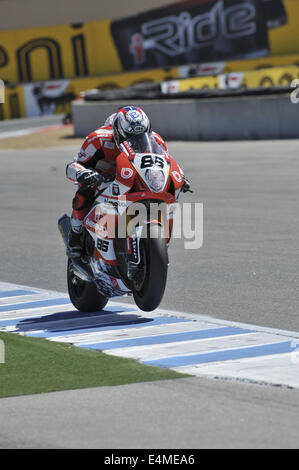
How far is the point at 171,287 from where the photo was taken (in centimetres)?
978

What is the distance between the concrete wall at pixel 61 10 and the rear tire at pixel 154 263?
4488 centimetres

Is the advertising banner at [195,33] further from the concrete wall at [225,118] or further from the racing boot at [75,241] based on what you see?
the racing boot at [75,241]

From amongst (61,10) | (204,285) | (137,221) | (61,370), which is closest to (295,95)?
(204,285)

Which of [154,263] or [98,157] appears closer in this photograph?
[154,263]

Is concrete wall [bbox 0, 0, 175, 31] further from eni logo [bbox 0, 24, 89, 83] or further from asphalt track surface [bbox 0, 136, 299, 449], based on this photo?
asphalt track surface [bbox 0, 136, 299, 449]

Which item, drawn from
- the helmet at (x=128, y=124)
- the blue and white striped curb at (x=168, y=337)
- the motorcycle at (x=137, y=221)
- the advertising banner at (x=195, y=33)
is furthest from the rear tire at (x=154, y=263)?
the advertising banner at (x=195, y=33)

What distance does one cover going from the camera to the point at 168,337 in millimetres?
7555

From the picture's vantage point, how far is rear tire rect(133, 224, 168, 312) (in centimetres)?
745

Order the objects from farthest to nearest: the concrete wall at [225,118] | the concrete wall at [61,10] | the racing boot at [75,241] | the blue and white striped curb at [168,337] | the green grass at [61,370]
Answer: the concrete wall at [61,10], the concrete wall at [225,118], the racing boot at [75,241], the blue and white striped curb at [168,337], the green grass at [61,370]

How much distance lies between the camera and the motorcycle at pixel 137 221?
7535 millimetres

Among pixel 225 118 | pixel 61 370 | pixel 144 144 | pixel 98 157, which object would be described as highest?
pixel 144 144

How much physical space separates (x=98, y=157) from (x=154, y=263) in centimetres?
126

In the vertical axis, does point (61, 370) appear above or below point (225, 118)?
above

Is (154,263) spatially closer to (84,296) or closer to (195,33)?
(84,296)
